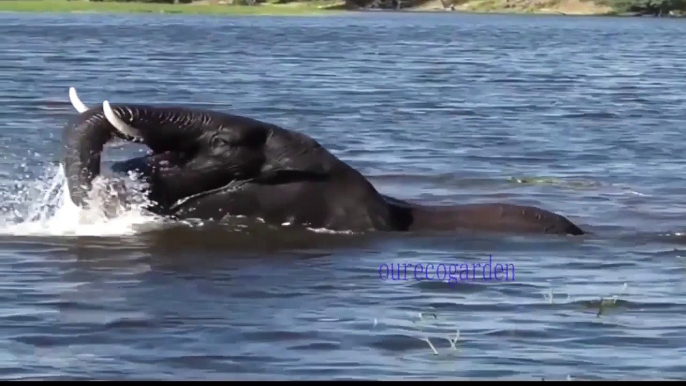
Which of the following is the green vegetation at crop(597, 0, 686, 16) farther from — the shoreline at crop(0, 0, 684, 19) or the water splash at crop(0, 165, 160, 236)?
the water splash at crop(0, 165, 160, 236)

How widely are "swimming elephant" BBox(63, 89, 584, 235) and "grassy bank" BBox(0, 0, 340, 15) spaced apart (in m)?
67.3

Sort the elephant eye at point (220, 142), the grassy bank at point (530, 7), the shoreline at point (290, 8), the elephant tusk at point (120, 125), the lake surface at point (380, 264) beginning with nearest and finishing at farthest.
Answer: the lake surface at point (380, 264), the elephant tusk at point (120, 125), the elephant eye at point (220, 142), the shoreline at point (290, 8), the grassy bank at point (530, 7)

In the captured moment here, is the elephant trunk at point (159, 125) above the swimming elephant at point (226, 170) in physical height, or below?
above

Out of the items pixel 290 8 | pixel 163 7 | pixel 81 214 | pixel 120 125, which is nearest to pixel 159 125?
pixel 120 125

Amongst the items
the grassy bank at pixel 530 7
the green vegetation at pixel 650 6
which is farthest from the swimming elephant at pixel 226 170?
the grassy bank at pixel 530 7

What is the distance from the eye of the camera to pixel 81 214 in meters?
11.5

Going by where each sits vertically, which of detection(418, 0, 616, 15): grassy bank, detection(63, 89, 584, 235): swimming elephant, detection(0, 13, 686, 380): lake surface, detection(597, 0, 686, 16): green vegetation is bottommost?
detection(418, 0, 616, 15): grassy bank

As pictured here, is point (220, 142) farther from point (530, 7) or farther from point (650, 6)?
point (530, 7)

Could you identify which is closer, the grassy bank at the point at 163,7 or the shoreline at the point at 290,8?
the grassy bank at the point at 163,7

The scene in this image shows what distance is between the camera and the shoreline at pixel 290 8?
8228 cm

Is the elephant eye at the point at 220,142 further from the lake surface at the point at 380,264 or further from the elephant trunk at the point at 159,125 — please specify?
the lake surface at the point at 380,264

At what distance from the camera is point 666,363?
8156mm

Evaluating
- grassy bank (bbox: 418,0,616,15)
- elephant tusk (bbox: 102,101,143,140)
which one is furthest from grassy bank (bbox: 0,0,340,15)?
elephant tusk (bbox: 102,101,143,140)

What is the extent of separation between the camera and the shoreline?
82.3 meters
